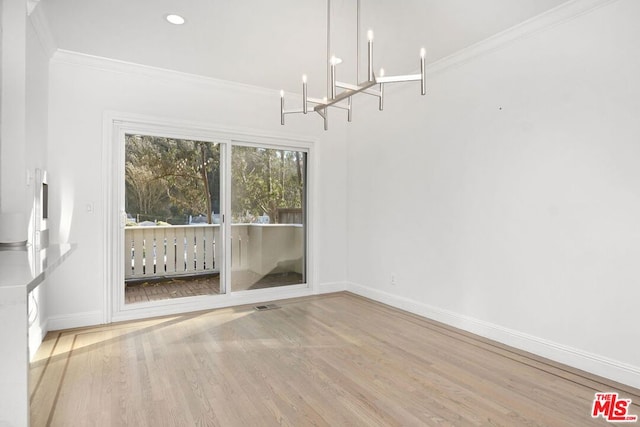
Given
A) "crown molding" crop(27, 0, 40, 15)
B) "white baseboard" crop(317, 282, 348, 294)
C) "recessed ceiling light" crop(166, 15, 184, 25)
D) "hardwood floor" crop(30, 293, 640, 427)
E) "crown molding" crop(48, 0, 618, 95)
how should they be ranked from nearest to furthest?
"hardwood floor" crop(30, 293, 640, 427) → "crown molding" crop(27, 0, 40, 15) → "crown molding" crop(48, 0, 618, 95) → "recessed ceiling light" crop(166, 15, 184, 25) → "white baseboard" crop(317, 282, 348, 294)

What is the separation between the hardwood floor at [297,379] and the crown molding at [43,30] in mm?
2643

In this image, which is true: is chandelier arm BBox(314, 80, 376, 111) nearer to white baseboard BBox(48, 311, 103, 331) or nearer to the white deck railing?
the white deck railing

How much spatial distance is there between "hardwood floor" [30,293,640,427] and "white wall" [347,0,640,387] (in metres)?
0.31

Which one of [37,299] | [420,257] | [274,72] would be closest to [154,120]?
[274,72]

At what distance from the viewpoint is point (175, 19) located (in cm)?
295

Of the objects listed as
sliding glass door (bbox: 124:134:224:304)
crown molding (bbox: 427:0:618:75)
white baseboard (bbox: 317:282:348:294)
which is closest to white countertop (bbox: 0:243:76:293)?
sliding glass door (bbox: 124:134:224:304)

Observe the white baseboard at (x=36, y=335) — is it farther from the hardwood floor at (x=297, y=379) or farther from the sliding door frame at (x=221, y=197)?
the sliding door frame at (x=221, y=197)

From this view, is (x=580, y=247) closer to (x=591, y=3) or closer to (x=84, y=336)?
(x=591, y=3)

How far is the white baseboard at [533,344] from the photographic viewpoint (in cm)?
251

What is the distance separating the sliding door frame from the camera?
377 cm

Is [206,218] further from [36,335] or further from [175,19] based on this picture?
[175,19]

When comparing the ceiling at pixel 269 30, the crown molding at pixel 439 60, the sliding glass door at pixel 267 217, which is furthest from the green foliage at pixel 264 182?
the ceiling at pixel 269 30

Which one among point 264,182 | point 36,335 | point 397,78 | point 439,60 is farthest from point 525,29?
point 36,335

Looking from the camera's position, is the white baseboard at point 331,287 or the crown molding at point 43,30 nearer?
the crown molding at point 43,30
